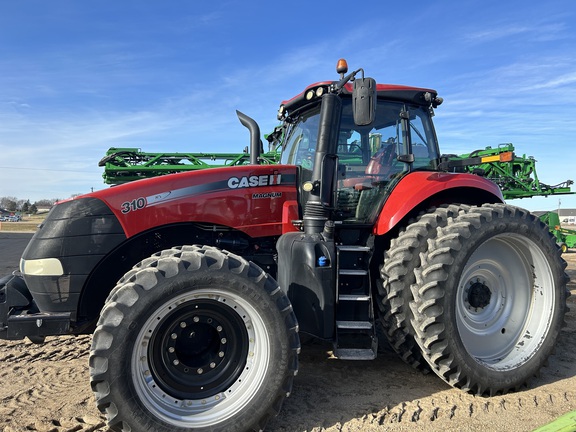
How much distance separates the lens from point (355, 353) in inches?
127

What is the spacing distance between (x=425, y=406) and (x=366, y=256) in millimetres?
1208

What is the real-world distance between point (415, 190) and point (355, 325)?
48.7 inches

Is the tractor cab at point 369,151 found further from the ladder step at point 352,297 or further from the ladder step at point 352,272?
the ladder step at point 352,297

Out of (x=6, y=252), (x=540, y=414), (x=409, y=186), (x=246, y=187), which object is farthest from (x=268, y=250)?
(x=6, y=252)

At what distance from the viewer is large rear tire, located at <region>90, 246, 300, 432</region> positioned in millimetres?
2484

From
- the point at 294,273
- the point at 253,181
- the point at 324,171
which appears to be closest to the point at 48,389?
the point at 294,273

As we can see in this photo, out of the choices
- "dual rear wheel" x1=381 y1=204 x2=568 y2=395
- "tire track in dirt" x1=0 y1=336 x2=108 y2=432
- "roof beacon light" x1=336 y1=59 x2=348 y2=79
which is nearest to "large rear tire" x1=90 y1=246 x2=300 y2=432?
"tire track in dirt" x1=0 y1=336 x2=108 y2=432

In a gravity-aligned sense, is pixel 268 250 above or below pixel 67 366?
above

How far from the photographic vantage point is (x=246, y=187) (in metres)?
3.57

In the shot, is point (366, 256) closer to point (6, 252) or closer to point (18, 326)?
point (18, 326)

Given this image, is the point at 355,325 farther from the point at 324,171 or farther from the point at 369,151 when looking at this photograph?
the point at 369,151

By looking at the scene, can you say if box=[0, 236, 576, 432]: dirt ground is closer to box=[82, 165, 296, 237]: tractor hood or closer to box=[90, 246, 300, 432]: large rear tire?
box=[90, 246, 300, 432]: large rear tire

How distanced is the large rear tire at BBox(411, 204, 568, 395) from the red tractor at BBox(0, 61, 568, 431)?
1cm

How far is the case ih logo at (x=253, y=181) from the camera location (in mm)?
3521
